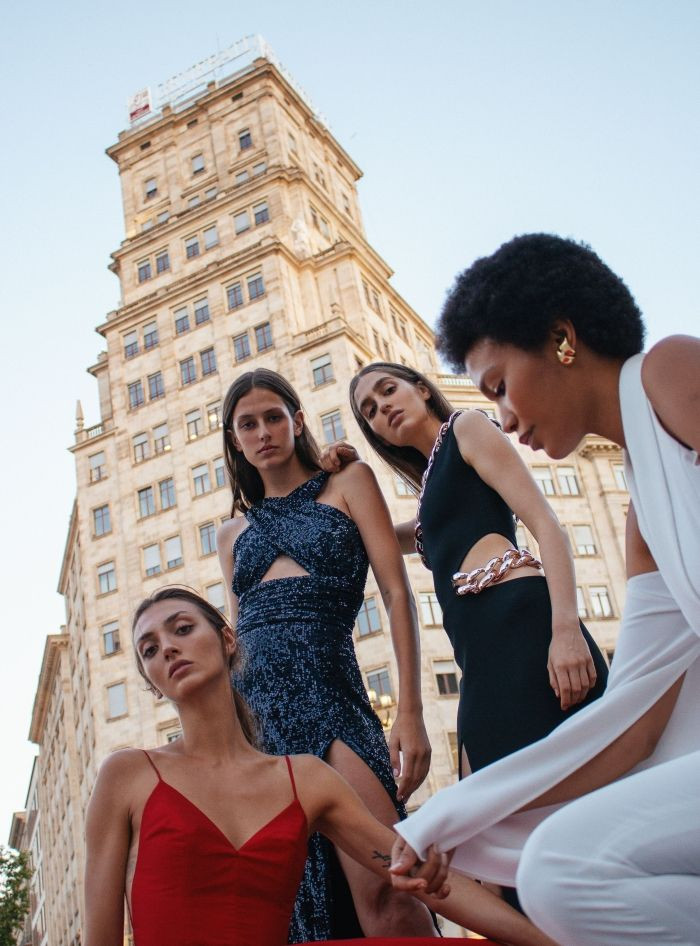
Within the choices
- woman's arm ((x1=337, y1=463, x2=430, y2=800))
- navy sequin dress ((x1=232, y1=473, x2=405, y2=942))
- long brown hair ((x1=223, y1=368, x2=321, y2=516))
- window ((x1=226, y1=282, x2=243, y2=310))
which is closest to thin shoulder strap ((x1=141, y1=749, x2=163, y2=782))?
navy sequin dress ((x1=232, y1=473, x2=405, y2=942))

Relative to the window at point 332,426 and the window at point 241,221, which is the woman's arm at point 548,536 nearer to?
the window at point 332,426

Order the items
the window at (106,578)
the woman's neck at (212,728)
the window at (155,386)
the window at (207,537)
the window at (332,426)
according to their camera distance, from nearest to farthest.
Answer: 1. the woman's neck at (212,728)
2. the window at (332,426)
3. the window at (207,537)
4. the window at (106,578)
5. the window at (155,386)

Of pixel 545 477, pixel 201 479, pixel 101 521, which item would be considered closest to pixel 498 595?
pixel 201 479

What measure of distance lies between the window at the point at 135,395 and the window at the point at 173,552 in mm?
7011

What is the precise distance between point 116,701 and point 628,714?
120ft

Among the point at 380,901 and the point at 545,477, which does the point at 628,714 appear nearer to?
the point at 380,901

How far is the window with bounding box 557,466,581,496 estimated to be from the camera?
39656 millimetres

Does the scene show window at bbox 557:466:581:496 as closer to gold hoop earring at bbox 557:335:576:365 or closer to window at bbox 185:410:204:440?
window at bbox 185:410:204:440

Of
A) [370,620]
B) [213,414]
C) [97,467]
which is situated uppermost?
[213,414]

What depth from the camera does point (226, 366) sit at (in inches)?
1563

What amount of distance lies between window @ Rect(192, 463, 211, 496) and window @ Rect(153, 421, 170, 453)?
2135 millimetres

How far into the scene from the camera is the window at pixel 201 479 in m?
37.9

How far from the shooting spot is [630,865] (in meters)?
1.80

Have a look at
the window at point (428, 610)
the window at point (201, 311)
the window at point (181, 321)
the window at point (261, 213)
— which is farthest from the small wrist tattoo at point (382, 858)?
the window at point (261, 213)
